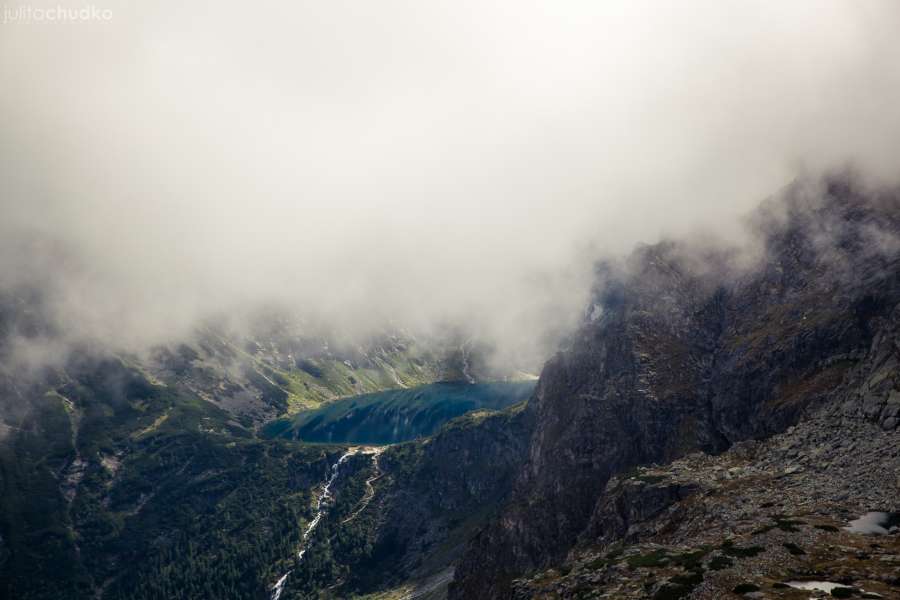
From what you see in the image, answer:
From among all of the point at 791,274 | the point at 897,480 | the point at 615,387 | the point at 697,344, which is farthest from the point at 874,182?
the point at 897,480

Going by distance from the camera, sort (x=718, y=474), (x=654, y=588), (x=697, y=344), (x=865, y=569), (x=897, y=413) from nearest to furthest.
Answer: (x=865, y=569) < (x=654, y=588) < (x=897, y=413) < (x=718, y=474) < (x=697, y=344)

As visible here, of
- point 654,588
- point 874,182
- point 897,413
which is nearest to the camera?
point 654,588

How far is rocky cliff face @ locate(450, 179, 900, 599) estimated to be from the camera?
134 meters

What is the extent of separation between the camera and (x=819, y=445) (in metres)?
103

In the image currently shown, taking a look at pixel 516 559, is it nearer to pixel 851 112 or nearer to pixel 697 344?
pixel 697 344

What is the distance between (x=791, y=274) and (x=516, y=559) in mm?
116324

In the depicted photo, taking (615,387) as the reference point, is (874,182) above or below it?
above

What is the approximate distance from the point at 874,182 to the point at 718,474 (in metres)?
101

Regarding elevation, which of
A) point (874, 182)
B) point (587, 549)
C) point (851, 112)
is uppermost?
point (851, 112)

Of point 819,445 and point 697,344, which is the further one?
→ point 697,344

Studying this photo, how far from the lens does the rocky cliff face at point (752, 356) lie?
438ft

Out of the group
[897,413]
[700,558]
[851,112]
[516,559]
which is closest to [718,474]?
[897,413]

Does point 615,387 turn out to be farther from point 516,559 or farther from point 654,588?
point 654,588

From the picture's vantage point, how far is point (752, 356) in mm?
159875
